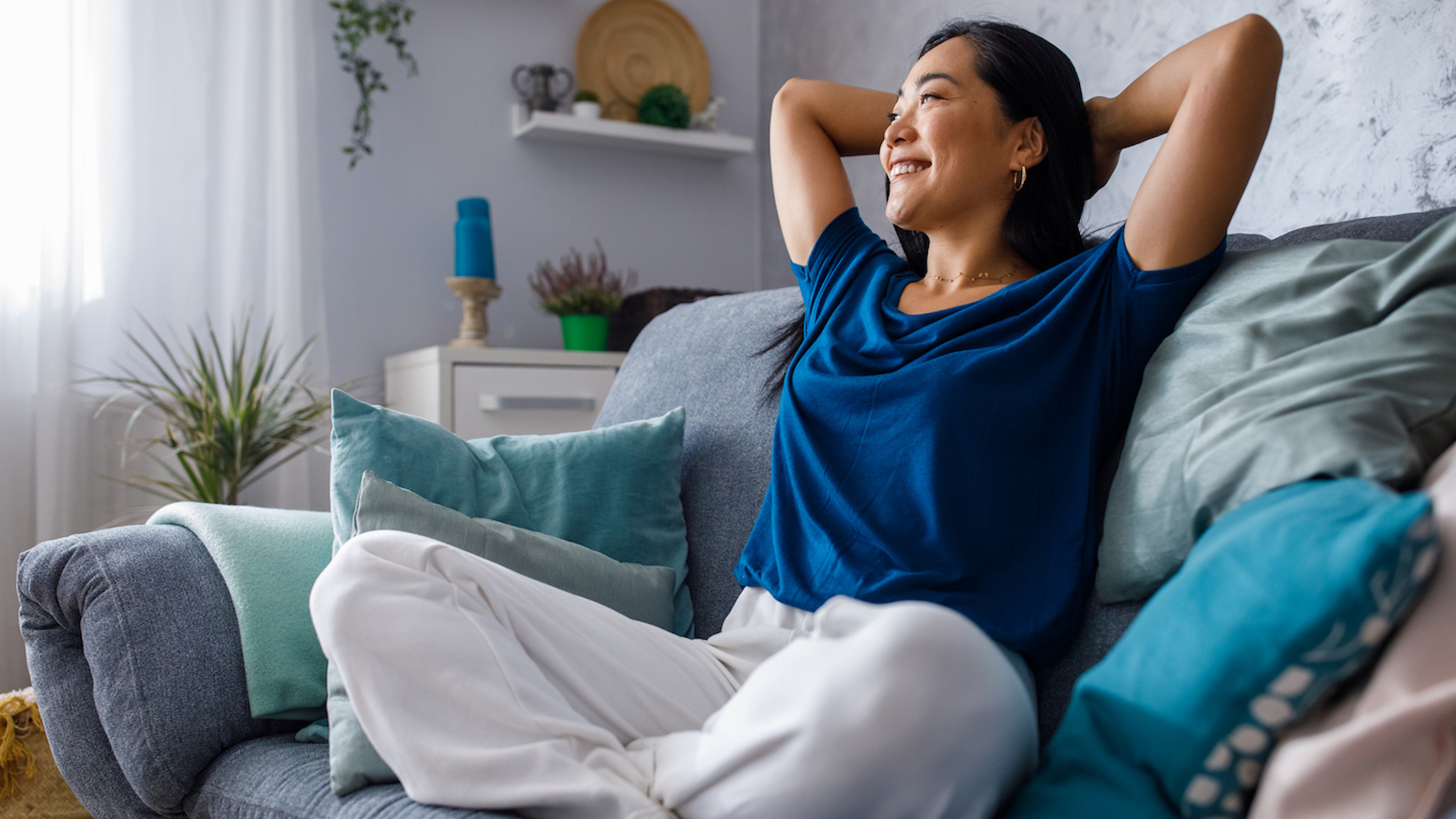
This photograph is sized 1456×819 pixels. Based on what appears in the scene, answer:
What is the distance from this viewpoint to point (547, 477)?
1.38 meters

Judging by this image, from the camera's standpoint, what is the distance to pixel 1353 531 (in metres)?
0.64

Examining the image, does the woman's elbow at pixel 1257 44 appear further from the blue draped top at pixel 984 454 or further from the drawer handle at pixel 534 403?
the drawer handle at pixel 534 403

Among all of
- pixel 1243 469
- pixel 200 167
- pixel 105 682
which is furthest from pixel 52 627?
pixel 200 167

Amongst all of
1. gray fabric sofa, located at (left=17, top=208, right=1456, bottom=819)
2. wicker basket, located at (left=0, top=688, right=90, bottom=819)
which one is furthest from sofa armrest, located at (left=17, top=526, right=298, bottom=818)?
wicker basket, located at (left=0, top=688, right=90, bottom=819)

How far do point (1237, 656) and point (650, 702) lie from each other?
1.65 ft

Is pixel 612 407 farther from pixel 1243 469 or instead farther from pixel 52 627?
pixel 1243 469

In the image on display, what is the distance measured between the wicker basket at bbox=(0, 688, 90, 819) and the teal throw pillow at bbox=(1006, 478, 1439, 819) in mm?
1466

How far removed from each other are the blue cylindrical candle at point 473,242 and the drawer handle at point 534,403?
377 millimetres

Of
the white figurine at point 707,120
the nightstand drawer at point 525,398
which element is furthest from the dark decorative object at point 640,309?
the white figurine at point 707,120

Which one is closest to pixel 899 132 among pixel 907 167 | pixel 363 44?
pixel 907 167

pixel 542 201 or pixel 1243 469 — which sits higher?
pixel 542 201

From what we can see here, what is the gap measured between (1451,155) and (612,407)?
4.48 ft

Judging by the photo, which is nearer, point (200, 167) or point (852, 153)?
point (852, 153)

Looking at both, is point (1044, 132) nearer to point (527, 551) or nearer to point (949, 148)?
point (949, 148)
